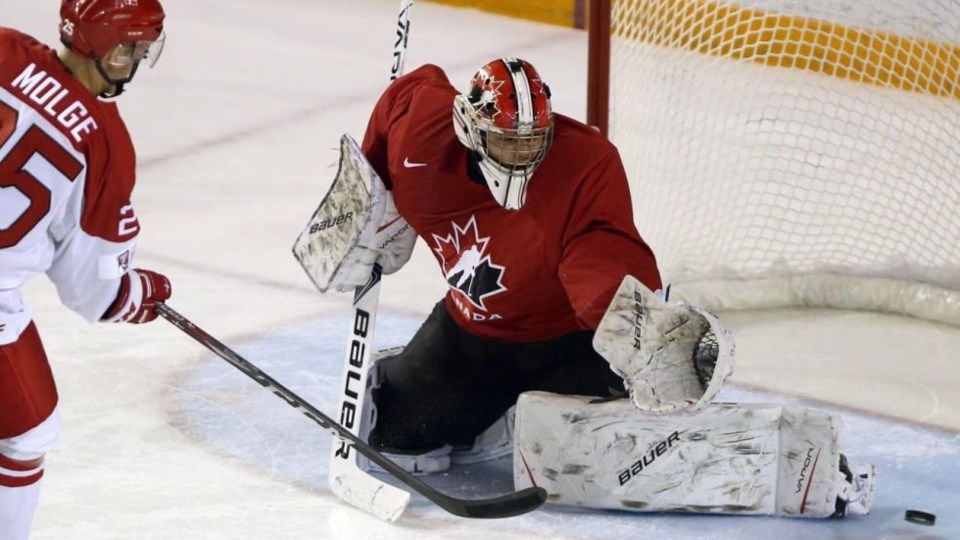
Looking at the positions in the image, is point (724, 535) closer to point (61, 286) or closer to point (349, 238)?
point (349, 238)

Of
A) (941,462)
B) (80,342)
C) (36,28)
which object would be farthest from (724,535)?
(36,28)

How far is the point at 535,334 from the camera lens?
3.57 meters

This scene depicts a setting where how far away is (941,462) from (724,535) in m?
0.66

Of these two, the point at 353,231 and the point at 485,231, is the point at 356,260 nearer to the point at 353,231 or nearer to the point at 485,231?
the point at 353,231

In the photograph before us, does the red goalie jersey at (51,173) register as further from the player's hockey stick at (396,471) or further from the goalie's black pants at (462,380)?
the goalie's black pants at (462,380)

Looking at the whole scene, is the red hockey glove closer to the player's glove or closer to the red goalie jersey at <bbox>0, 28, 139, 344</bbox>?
the red goalie jersey at <bbox>0, 28, 139, 344</bbox>

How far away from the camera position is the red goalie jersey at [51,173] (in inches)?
109

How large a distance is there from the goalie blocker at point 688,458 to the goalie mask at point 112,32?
1.09m

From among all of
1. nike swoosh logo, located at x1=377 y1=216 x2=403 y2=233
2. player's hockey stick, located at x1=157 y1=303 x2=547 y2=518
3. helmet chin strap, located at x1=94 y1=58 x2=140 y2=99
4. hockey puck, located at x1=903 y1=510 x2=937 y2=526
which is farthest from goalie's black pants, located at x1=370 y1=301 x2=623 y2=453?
helmet chin strap, located at x1=94 y1=58 x2=140 y2=99

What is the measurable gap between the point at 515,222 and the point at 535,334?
0.29m

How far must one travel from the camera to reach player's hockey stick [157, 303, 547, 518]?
3.25 metres

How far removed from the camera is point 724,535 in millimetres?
3447

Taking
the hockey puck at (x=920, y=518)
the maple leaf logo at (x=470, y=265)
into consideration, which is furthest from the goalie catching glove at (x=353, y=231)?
the hockey puck at (x=920, y=518)

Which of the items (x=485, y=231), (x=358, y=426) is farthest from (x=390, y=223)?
(x=358, y=426)
